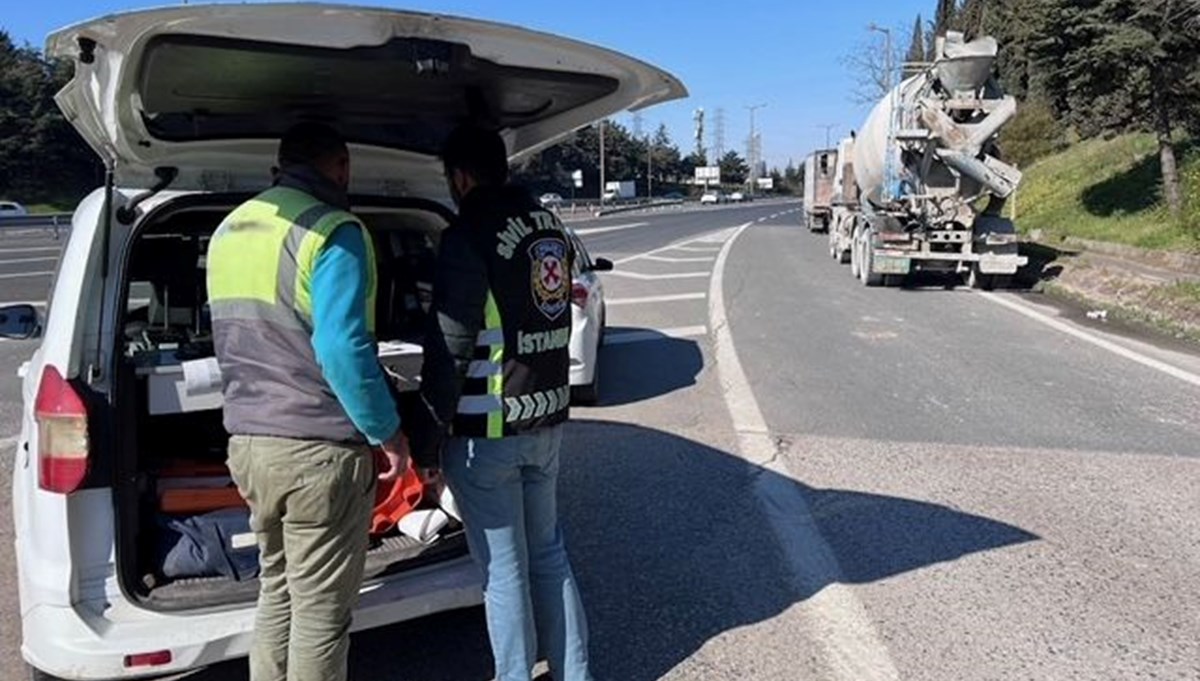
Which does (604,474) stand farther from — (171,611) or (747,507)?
(171,611)

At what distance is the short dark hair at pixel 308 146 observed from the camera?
2.81 meters

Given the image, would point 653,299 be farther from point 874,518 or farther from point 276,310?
point 276,310

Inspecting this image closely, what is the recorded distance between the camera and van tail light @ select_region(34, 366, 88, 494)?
2820mm

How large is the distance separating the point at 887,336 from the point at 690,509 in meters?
6.55

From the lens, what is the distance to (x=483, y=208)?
2932 millimetres

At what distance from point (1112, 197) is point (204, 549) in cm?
2423

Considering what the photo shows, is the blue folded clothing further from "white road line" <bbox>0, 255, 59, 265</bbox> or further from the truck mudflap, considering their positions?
"white road line" <bbox>0, 255, 59, 265</bbox>

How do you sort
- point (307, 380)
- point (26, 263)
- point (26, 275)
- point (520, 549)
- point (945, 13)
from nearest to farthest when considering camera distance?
point (307, 380), point (520, 549), point (26, 275), point (26, 263), point (945, 13)

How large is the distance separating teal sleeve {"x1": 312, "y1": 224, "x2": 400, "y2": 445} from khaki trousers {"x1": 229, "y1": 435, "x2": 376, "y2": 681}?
0.59 ft

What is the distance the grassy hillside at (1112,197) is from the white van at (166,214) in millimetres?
16129

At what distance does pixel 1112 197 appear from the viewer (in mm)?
22953

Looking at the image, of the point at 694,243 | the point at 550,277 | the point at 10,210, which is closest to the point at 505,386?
the point at 550,277

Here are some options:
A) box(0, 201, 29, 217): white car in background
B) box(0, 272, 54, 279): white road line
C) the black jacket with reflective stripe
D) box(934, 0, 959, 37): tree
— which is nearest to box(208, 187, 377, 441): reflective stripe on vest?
the black jacket with reflective stripe

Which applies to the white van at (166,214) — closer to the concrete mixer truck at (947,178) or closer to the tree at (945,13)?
the concrete mixer truck at (947,178)
